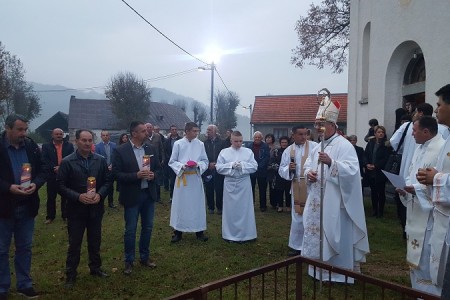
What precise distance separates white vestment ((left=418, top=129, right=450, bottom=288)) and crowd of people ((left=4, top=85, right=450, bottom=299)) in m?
0.01

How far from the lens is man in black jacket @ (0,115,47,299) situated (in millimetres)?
4801

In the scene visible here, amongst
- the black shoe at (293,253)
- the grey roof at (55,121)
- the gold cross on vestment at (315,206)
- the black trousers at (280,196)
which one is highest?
the grey roof at (55,121)

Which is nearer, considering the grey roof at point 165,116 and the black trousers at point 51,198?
the black trousers at point 51,198

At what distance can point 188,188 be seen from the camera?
310 inches

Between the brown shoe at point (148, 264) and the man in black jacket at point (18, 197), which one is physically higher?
the man in black jacket at point (18, 197)

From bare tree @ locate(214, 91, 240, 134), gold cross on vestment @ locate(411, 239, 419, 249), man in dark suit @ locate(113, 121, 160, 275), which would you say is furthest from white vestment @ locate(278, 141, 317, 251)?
bare tree @ locate(214, 91, 240, 134)

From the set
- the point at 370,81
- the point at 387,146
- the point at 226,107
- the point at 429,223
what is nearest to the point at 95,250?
the point at 429,223

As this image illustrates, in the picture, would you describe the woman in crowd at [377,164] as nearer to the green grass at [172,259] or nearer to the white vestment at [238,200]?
the green grass at [172,259]

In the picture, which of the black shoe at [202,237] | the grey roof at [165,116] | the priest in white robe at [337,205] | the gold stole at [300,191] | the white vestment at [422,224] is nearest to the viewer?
the white vestment at [422,224]

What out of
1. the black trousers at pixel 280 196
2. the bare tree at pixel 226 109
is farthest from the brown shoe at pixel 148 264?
the bare tree at pixel 226 109

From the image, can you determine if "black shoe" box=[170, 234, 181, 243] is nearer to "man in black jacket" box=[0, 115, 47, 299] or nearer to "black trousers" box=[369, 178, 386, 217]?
"man in black jacket" box=[0, 115, 47, 299]

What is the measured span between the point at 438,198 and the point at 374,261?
11.0ft

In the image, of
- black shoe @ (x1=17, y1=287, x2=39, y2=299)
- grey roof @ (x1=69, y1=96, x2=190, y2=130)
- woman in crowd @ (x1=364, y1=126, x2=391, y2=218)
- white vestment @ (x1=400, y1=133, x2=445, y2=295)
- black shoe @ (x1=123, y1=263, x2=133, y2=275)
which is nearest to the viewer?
white vestment @ (x1=400, y1=133, x2=445, y2=295)

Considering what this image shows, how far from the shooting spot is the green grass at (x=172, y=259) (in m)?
5.44
